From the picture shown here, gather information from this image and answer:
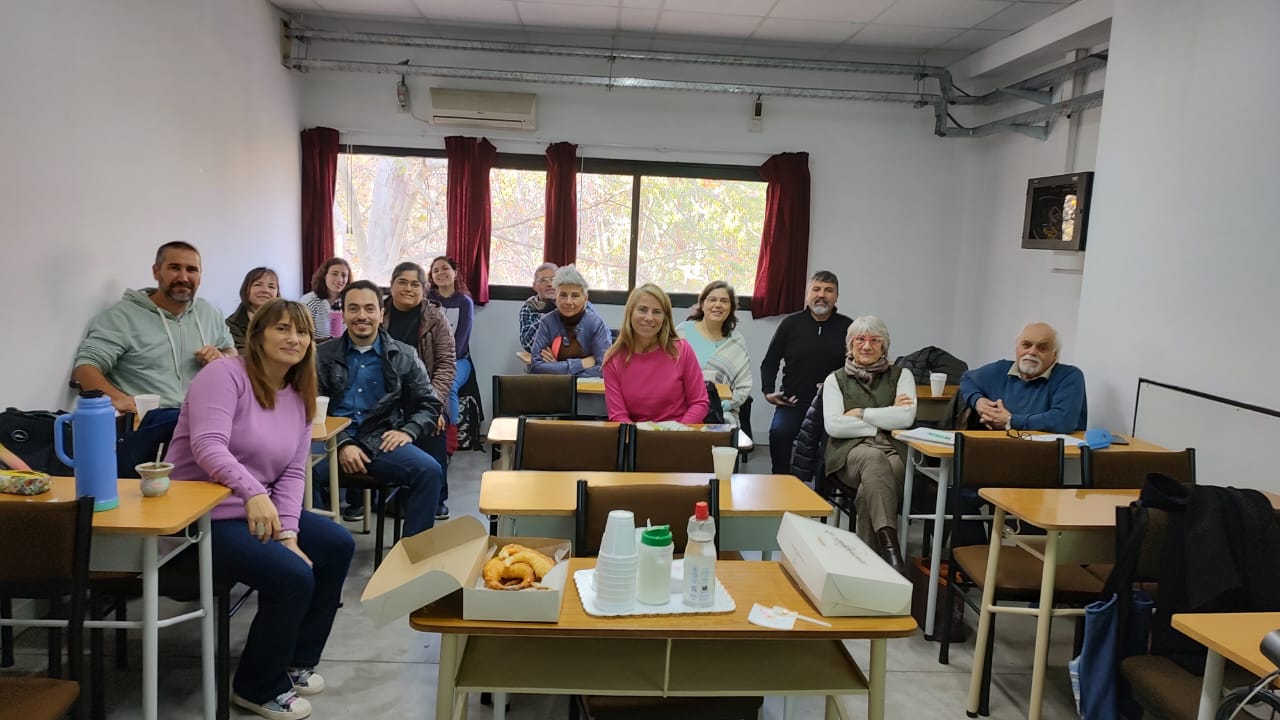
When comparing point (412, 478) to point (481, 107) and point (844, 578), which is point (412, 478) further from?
point (481, 107)

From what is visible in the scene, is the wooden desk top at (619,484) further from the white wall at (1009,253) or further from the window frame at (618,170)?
the window frame at (618,170)

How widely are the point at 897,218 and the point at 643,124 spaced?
7.31ft

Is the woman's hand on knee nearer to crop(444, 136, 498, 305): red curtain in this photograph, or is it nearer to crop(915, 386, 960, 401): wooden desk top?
crop(915, 386, 960, 401): wooden desk top

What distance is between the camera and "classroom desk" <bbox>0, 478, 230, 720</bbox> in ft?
6.65

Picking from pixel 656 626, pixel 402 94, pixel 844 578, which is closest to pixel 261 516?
pixel 656 626

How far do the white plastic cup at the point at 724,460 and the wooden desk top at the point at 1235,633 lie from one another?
4.31 feet

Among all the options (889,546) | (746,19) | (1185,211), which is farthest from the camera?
(746,19)

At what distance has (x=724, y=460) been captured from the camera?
2.77 metres

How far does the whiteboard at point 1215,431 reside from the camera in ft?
10.6

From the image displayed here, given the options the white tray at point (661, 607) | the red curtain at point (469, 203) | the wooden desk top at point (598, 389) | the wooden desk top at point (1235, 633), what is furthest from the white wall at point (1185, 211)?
the red curtain at point (469, 203)

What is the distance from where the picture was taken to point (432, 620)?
5.39 feet

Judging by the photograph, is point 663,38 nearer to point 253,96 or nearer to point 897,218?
point 897,218

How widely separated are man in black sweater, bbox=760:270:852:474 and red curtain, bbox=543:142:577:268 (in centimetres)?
212

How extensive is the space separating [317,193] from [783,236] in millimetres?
3669
